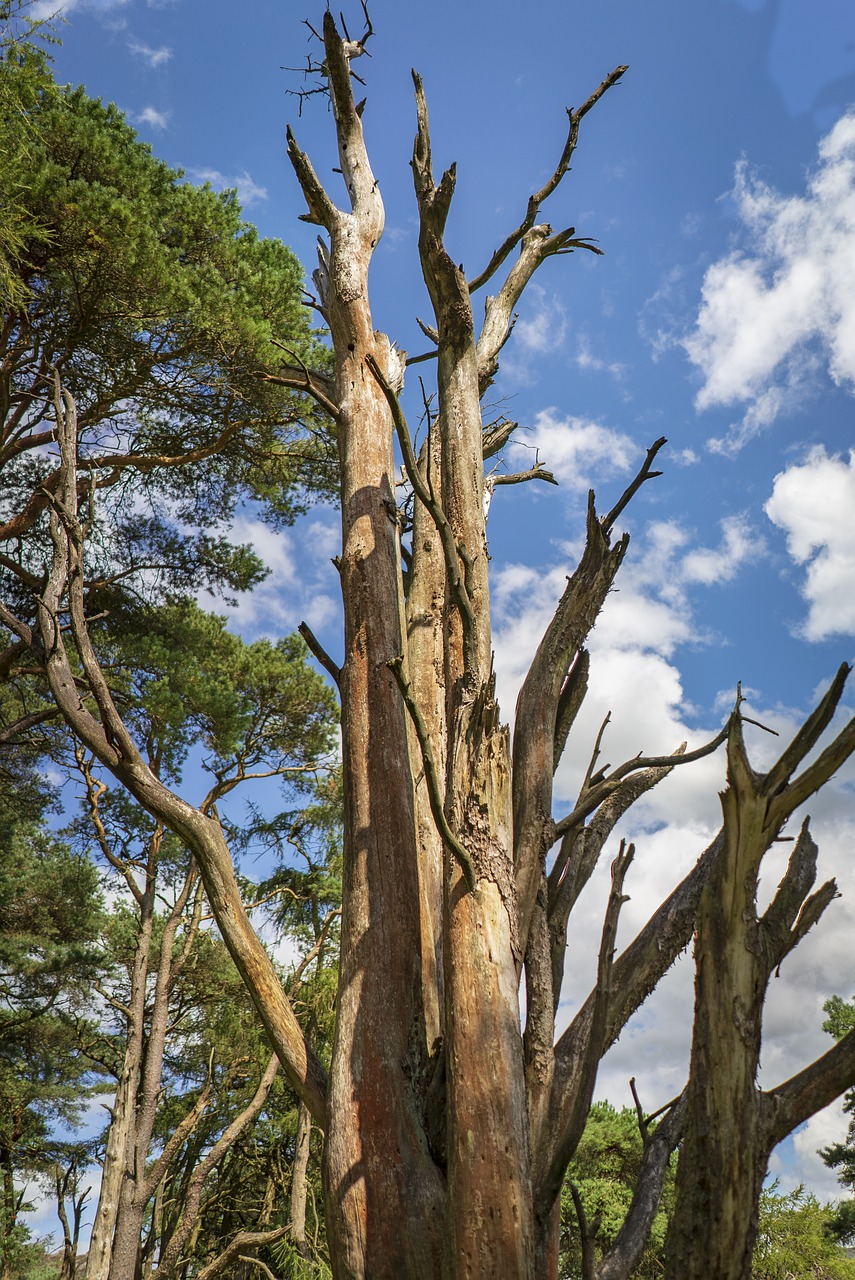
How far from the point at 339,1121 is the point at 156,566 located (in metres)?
A: 9.74

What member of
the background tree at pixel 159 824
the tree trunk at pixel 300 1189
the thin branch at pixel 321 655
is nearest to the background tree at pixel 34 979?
the background tree at pixel 159 824

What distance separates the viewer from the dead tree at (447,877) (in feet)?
8.01

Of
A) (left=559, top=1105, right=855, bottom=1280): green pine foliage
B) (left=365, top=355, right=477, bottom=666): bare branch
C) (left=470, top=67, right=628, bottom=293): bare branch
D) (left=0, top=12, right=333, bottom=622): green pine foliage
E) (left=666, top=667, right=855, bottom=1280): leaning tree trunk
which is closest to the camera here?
(left=666, top=667, right=855, bottom=1280): leaning tree trunk

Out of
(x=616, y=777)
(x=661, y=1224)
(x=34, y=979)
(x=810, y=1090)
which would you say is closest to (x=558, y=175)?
(x=616, y=777)

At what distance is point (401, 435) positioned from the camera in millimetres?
3191

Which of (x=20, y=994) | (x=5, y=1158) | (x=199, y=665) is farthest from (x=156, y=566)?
(x=5, y=1158)

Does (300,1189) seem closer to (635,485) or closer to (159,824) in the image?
(159,824)

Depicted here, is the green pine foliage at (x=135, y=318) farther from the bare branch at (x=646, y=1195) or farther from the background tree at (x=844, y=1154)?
the background tree at (x=844, y=1154)

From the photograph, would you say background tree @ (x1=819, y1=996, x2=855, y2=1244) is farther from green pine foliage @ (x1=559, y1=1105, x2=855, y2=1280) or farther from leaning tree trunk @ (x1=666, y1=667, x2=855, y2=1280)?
leaning tree trunk @ (x1=666, y1=667, x2=855, y2=1280)

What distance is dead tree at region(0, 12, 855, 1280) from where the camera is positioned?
244cm

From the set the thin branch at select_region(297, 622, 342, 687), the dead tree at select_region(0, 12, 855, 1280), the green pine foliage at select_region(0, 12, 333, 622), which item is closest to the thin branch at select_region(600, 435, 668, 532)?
the dead tree at select_region(0, 12, 855, 1280)

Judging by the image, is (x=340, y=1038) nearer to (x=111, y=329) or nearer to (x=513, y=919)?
(x=513, y=919)

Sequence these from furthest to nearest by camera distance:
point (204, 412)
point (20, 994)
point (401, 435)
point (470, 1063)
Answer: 1. point (20, 994)
2. point (204, 412)
3. point (401, 435)
4. point (470, 1063)

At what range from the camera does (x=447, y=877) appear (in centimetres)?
279
